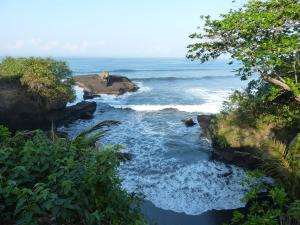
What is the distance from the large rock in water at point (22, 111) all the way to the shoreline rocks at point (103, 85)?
17.9 m

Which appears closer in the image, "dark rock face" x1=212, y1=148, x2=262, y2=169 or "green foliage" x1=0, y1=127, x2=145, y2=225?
"green foliage" x1=0, y1=127, x2=145, y2=225

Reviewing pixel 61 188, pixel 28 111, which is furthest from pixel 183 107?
pixel 61 188

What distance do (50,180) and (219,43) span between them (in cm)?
1232

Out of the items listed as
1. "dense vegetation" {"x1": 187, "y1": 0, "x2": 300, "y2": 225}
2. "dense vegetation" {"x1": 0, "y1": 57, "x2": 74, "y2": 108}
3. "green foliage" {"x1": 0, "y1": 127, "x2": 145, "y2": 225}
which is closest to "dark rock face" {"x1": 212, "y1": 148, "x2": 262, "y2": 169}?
"dense vegetation" {"x1": 187, "y1": 0, "x2": 300, "y2": 225}

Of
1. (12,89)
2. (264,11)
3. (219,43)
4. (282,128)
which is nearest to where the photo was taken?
(264,11)

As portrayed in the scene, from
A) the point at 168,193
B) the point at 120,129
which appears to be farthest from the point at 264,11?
the point at 120,129

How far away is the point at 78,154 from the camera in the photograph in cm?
532

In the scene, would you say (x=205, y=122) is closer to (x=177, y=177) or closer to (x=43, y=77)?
(x=177, y=177)

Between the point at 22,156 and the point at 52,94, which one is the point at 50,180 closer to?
the point at 22,156

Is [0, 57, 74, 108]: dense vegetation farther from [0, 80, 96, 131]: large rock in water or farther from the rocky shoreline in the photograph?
[0, 80, 96, 131]: large rock in water

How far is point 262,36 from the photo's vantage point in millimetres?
14938

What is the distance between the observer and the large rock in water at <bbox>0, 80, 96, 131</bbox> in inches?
1043

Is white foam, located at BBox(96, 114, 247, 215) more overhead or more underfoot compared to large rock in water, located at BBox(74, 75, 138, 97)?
more underfoot

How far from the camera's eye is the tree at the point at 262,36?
13.4 meters
